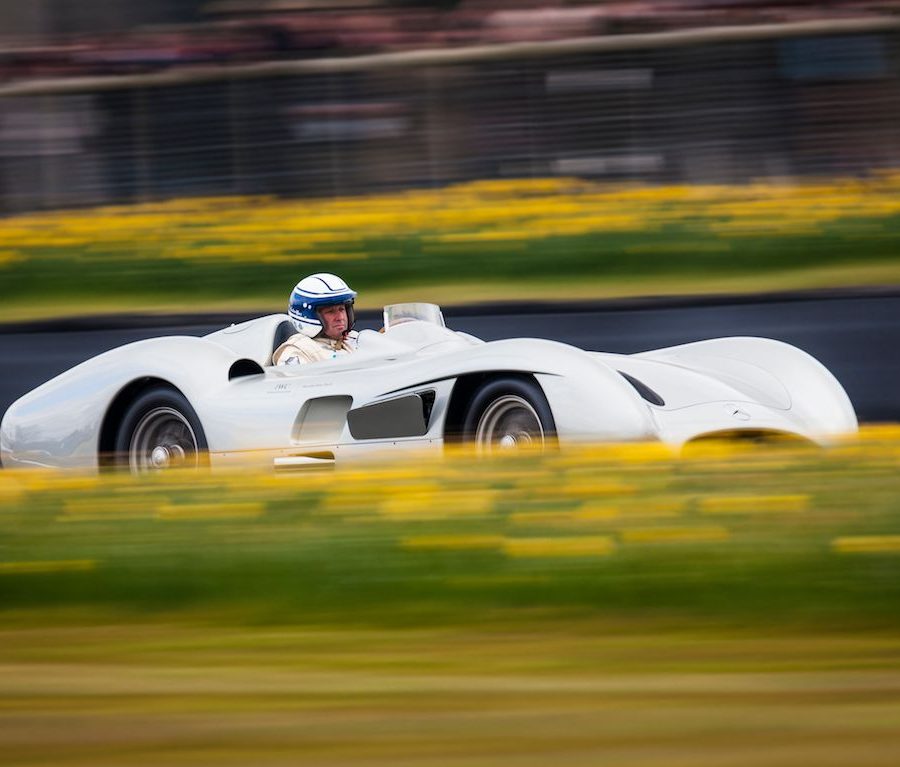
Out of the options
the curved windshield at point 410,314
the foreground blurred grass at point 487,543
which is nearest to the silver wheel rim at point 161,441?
the curved windshield at point 410,314

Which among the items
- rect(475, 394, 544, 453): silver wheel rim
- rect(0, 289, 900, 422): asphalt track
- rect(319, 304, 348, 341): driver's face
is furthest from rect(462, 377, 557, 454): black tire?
→ rect(0, 289, 900, 422): asphalt track

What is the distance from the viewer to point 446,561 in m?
3.90

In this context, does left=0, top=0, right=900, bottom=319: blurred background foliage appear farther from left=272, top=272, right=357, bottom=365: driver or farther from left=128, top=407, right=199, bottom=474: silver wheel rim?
left=128, top=407, right=199, bottom=474: silver wheel rim

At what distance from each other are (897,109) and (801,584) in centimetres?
678

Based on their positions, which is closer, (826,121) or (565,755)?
(565,755)

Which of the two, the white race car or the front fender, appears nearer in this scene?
the white race car

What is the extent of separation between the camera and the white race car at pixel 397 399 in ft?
17.5

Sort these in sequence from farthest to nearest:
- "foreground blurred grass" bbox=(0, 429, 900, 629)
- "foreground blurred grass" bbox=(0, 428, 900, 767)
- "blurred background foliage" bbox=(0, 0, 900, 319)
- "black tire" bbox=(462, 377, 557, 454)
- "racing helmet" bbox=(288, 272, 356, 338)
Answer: "blurred background foliage" bbox=(0, 0, 900, 319) < "racing helmet" bbox=(288, 272, 356, 338) < "black tire" bbox=(462, 377, 557, 454) < "foreground blurred grass" bbox=(0, 429, 900, 629) < "foreground blurred grass" bbox=(0, 428, 900, 767)

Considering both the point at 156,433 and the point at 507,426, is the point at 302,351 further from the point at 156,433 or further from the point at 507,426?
the point at 507,426

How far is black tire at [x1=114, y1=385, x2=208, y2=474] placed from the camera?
6.19 m

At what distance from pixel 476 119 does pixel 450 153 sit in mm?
287

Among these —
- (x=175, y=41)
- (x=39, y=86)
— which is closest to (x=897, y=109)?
(x=175, y=41)

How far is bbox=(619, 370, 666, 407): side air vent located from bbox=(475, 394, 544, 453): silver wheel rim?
0.42m

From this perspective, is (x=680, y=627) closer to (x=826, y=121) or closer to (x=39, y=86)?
(x=826, y=121)
